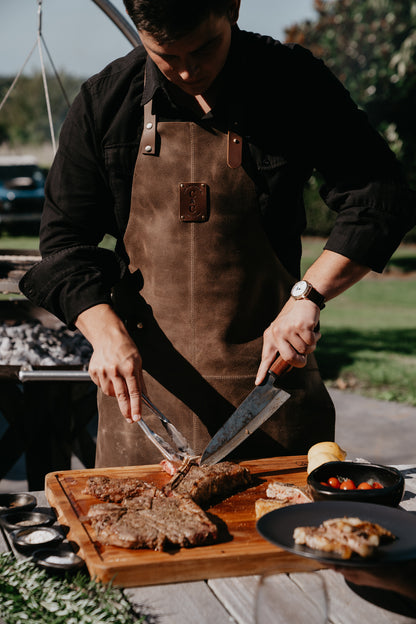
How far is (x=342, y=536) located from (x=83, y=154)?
1.57 metres

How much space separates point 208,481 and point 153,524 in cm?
29

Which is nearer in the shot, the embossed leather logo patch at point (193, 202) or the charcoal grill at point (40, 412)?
the embossed leather logo patch at point (193, 202)

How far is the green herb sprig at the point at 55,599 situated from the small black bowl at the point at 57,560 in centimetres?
2

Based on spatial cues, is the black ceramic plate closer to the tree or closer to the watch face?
the watch face

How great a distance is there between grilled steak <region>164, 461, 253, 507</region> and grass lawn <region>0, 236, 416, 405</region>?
229 inches

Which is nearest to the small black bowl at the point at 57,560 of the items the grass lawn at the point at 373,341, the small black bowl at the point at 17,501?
the small black bowl at the point at 17,501

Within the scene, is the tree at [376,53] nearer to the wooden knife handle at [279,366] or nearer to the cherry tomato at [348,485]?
the wooden knife handle at [279,366]

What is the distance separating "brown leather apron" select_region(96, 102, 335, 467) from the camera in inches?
101

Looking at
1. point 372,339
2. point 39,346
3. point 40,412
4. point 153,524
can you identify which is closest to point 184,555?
point 153,524

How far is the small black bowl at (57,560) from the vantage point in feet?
5.66

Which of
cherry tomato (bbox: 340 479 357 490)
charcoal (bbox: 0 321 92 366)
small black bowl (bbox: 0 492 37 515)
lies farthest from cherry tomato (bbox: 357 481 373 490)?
charcoal (bbox: 0 321 92 366)

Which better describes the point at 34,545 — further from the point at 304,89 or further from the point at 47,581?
the point at 304,89

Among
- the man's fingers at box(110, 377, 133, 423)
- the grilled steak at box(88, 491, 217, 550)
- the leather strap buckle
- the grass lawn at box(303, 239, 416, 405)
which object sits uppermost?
the leather strap buckle

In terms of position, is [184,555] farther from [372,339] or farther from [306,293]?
[372,339]
